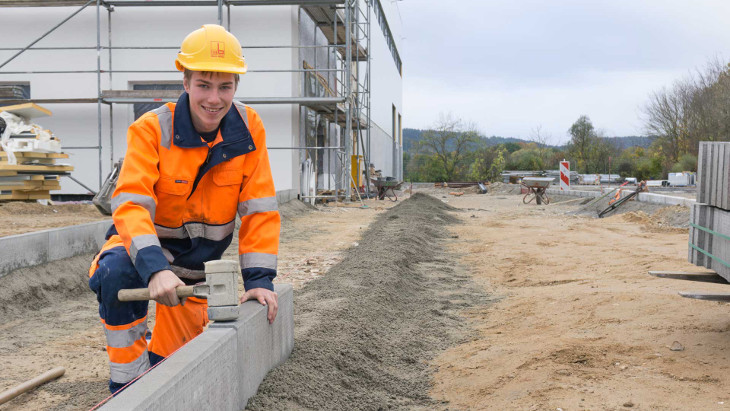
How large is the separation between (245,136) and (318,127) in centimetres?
1803

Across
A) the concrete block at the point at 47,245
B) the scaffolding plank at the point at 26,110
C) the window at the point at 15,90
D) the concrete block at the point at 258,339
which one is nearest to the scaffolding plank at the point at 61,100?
the window at the point at 15,90

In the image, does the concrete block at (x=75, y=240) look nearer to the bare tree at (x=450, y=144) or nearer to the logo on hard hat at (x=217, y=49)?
the logo on hard hat at (x=217, y=49)

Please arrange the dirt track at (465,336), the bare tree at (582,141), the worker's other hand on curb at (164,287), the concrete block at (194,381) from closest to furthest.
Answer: the concrete block at (194,381) → the worker's other hand on curb at (164,287) → the dirt track at (465,336) → the bare tree at (582,141)

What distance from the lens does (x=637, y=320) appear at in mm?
4371

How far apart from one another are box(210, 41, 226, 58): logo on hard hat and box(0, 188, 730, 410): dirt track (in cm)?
161

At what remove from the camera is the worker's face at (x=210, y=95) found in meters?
2.84

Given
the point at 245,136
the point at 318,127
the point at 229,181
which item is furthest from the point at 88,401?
the point at 318,127

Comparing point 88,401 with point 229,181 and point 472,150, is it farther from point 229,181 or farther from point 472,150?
point 472,150

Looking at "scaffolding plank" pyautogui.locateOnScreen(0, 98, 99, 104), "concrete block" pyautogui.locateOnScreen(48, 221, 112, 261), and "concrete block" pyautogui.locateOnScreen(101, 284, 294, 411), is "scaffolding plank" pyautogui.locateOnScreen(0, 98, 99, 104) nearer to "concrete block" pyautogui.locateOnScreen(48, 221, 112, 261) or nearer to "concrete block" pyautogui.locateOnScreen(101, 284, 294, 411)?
"concrete block" pyautogui.locateOnScreen(48, 221, 112, 261)

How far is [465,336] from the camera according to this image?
471 centimetres

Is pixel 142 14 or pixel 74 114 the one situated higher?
pixel 142 14

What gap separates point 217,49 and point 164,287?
1.09m

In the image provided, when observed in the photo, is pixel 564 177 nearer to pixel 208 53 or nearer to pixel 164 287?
pixel 208 53

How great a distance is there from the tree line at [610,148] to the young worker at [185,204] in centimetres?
3480
